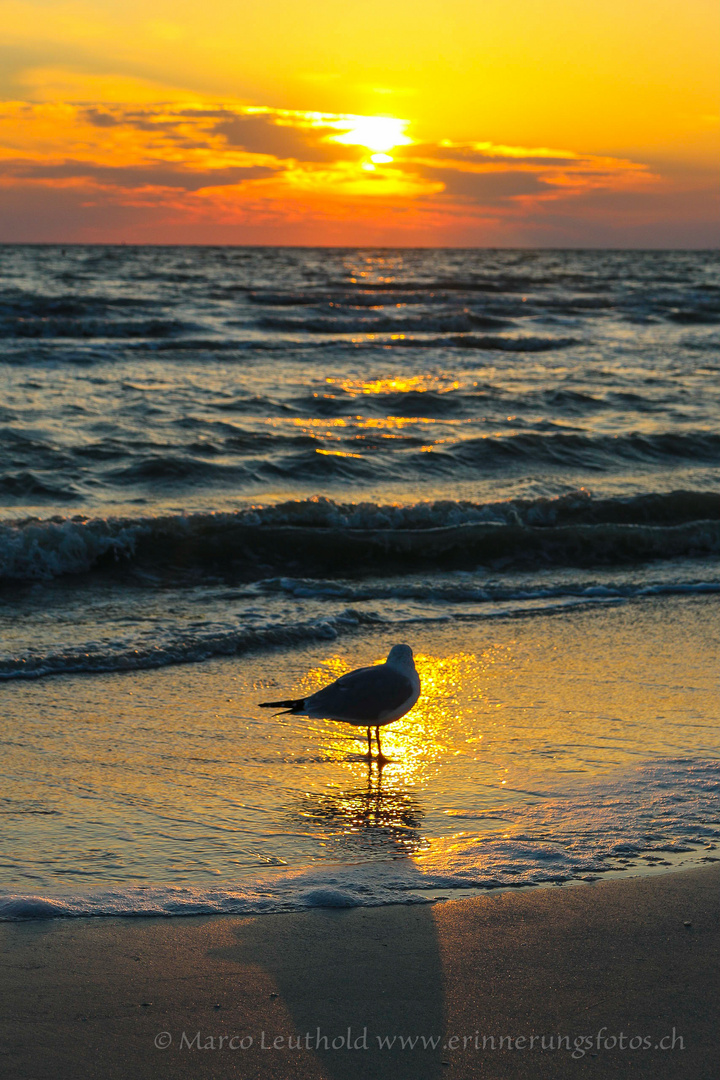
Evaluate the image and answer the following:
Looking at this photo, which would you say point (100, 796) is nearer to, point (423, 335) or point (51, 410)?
point (51, 410)

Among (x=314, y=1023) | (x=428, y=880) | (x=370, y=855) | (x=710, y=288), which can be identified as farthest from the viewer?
(x=710, y=288)

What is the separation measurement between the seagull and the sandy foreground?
49.5 inches

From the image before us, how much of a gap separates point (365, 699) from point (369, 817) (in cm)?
57

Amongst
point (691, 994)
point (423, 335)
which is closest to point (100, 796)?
point (691, 994)

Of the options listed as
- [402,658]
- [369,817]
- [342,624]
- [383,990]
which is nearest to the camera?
[383,990]

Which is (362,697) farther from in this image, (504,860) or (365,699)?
(504,860)

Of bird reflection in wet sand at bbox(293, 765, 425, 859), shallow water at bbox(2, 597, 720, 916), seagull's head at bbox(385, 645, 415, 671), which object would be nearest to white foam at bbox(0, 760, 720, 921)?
shallow water at bbox(2, 597, 720, 916)

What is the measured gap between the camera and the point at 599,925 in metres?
3.17

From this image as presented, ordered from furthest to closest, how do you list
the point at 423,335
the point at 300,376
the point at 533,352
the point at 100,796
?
the point at 423,335, the point at 533,352, the point at 300,376, the point at 100,796

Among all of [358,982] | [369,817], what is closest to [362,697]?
[369,817]

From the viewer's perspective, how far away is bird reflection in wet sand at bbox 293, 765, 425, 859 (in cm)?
383

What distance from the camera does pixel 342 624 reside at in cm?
680

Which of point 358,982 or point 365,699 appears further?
point 365,699

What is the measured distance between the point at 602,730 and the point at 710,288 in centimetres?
4205
